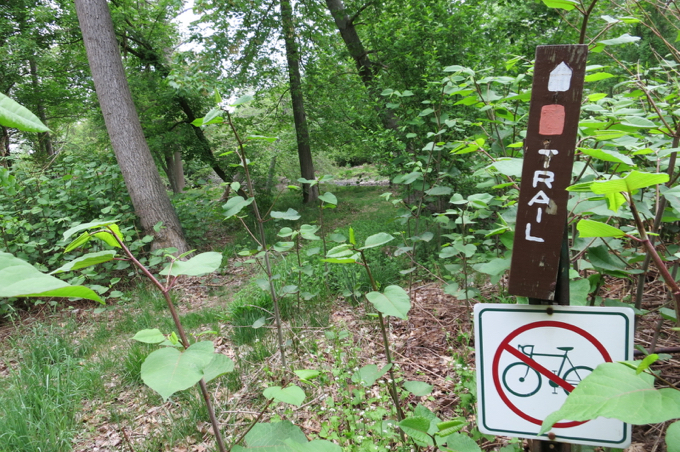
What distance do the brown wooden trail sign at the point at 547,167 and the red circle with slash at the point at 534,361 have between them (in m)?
0.11

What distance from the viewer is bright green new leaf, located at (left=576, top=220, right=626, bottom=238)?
0.77 meters

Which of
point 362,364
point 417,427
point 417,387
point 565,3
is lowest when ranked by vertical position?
point 362,364

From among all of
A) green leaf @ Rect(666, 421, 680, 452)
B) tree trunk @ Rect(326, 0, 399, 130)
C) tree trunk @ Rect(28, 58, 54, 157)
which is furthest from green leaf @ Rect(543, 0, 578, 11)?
tree trunk @ Rect(28, 58, 54, 157)

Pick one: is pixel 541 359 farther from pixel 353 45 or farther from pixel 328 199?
pixel 353 45

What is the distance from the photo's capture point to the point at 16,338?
12.9 ft

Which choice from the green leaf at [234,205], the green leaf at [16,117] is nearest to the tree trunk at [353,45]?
the green leaf at [234,205]

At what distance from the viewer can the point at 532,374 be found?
105cm

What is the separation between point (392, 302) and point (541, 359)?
42 cm

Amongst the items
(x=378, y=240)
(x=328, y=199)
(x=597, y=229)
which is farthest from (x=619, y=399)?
(x=328, y=199)

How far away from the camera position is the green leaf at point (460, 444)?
1008 mm

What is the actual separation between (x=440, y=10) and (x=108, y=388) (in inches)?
203

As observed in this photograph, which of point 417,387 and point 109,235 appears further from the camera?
point 417,387

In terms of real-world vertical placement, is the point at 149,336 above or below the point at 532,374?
above

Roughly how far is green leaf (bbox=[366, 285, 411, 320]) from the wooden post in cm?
30
